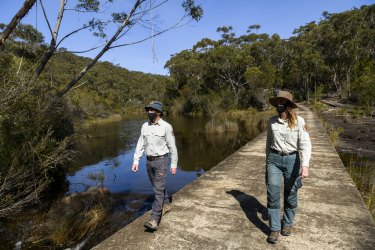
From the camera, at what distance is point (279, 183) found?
4.05 m

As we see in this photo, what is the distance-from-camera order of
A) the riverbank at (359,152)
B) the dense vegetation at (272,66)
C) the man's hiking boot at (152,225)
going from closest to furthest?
the man's hiking boot at (152,225) < the riverbank at (359,152) < the dense vegetation at (272,66)

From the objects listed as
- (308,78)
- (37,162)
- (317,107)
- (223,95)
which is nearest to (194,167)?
(37,162)

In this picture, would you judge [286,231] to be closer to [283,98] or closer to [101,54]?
[283,98]

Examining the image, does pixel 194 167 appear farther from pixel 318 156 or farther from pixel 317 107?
pixel 317 107

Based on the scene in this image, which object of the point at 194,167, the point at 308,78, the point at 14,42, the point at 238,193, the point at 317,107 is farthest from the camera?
the point at 308,78

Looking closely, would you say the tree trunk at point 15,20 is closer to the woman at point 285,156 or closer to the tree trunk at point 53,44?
the tree trunk at point 53,44

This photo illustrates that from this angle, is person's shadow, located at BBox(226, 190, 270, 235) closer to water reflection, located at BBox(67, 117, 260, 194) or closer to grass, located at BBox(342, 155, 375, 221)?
grass, located at BBox(342, 155, 375, 221)

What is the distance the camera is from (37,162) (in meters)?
7.70

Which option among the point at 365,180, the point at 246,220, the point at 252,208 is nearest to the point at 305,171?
the point at 246,220

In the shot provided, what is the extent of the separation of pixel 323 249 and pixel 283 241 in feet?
1.49

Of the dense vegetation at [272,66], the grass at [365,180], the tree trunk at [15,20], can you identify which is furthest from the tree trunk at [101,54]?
Result: the dense vegetation at [272,66]

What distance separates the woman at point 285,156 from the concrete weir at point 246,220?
16.3 inches

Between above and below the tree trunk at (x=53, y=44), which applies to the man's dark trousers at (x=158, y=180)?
below

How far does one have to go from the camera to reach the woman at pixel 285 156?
3.99m
